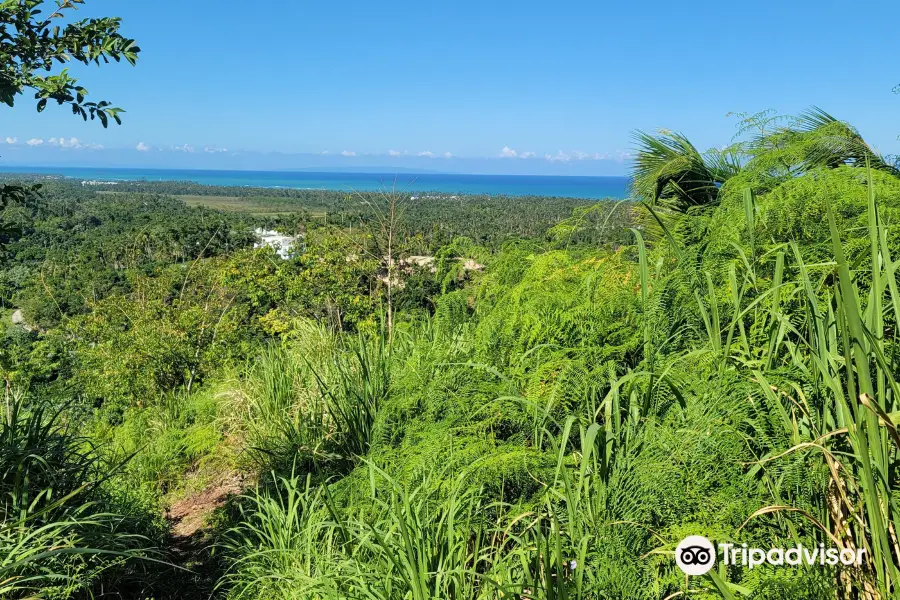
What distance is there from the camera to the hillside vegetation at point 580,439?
1.36 meters

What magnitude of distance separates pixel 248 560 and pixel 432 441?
0.98 m

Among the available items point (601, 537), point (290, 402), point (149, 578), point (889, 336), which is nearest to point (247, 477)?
point (290, 402)

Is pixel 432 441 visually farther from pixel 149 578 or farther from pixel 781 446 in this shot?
pixel 149 578

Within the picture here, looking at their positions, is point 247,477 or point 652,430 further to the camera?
point 247,477

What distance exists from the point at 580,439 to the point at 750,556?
2.17ft

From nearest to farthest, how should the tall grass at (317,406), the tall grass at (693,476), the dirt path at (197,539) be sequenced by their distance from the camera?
the tall grass at (693,476), the dirt path at (197,539), the tall grass at (317,406)

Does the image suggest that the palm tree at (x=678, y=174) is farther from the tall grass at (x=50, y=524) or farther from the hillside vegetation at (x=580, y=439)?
the tall grass at (x=50, y=524)

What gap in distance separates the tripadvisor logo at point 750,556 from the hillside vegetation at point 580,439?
0.07 feet

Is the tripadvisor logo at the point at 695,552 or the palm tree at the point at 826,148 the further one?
the palm tree at the point at 826,148

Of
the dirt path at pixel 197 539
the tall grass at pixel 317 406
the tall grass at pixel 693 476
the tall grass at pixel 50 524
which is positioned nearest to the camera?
the tall grass at pixel 693 476

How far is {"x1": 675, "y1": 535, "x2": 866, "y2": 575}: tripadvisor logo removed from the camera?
130 centimetres

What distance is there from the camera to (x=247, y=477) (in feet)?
11.6

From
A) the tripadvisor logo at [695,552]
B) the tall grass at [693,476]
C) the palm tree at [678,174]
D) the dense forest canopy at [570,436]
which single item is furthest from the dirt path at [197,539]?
the palm tree at [678,174]

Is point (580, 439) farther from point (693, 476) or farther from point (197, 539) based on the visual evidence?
point (197, 539)
